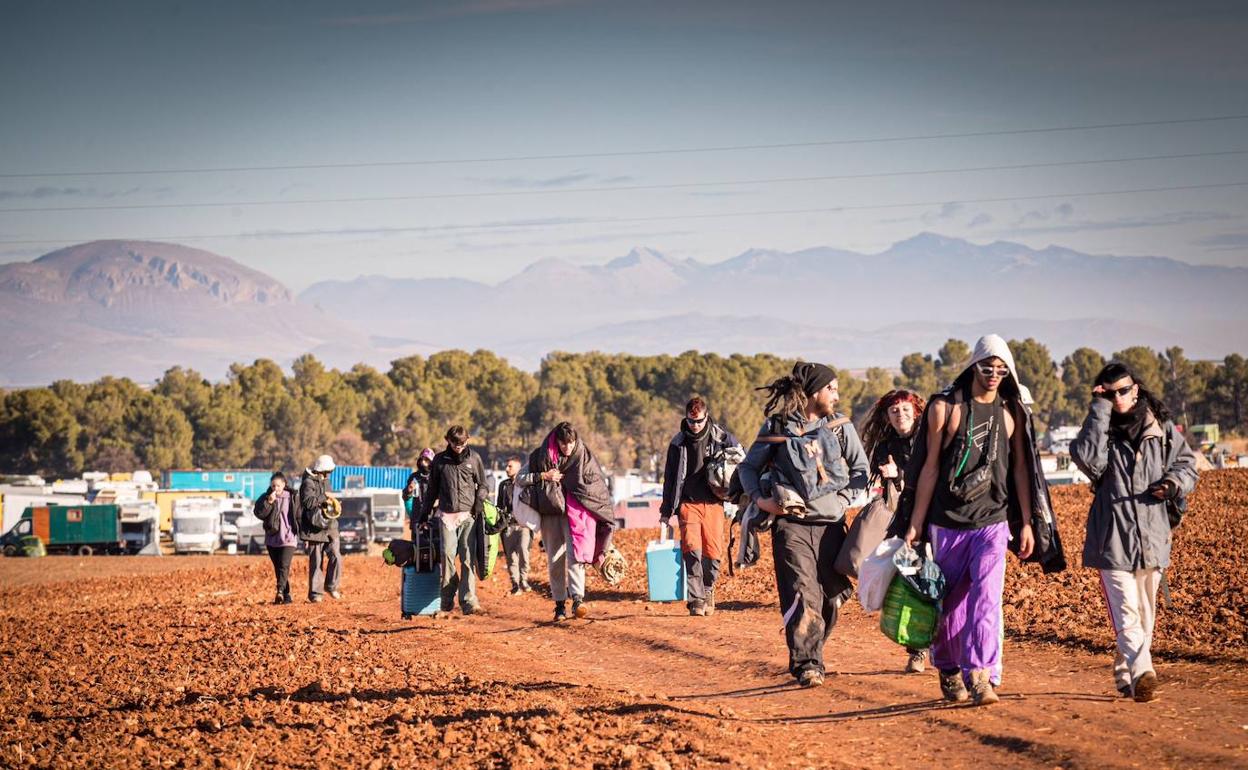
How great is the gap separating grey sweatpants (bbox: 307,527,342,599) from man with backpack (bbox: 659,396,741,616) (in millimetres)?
6378

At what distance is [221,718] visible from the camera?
961 centimetres

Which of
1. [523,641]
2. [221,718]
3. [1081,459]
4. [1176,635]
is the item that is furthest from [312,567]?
[1081,459]

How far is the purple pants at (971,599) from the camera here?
8.37 meters

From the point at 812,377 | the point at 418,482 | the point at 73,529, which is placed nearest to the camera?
the point at 812,377

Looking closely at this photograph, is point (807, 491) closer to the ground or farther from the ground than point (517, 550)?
farther from the ground

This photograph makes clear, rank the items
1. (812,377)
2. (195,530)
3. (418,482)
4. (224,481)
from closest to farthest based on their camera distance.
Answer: (812,377)
(418,482)
(195,530)
(224,481)

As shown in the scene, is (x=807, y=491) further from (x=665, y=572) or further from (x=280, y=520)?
(x=280, y=520)

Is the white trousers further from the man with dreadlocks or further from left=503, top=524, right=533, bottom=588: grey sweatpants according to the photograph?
left=503, top=524, right=533, bottom=588: grey sweatpants

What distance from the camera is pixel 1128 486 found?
8.90 meters

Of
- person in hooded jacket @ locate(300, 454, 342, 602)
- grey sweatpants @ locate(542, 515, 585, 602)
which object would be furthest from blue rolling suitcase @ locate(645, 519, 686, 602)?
person in hooded jacket @ locate(300, 454, 342, 602)

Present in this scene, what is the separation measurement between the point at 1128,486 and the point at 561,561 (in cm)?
707

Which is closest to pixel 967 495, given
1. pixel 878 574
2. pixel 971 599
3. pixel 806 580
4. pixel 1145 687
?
pixel 971 599

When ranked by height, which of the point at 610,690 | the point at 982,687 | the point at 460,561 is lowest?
the point at 610,690

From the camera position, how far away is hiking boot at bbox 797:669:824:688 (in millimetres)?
9484
